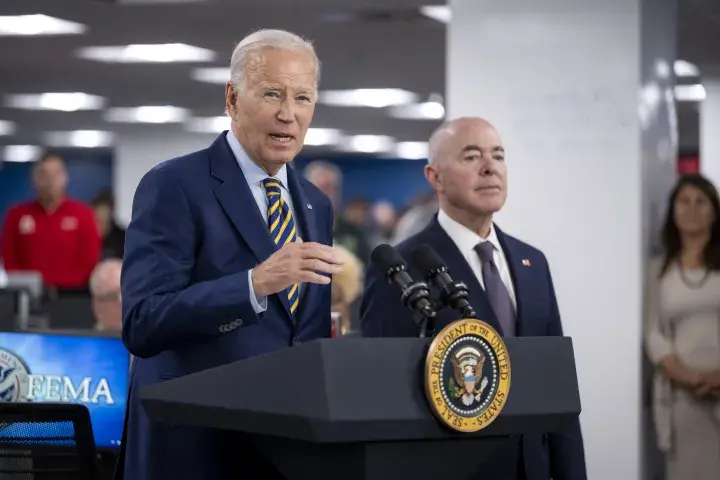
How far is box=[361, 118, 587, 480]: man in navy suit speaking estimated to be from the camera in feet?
10.1

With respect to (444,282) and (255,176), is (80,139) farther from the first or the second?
(444,282)

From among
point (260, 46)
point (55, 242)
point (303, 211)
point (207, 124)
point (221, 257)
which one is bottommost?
point (221, 257)

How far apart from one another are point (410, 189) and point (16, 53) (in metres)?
14.8

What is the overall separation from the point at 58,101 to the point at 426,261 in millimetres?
15536

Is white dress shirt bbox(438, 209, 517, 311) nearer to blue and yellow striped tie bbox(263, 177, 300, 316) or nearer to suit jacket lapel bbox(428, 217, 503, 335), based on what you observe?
suit jacket lapel bbox(428, 217, 503, 335)

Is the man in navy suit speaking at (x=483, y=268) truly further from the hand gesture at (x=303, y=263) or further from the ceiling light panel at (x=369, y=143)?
the ceiling light panel at (x=369, y=143)

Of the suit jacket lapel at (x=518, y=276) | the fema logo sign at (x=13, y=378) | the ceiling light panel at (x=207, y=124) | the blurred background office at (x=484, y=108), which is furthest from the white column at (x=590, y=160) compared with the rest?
the ceiling light panel at (x=207, y=124)

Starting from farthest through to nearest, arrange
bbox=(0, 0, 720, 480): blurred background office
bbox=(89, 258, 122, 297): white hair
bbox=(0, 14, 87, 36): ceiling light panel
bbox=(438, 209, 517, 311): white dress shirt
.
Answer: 1. bbox=(0, 14, 87, 36): ceiling light panel
2. bbox=(0, 0, 720, 480): blurred background office
3. bbox=(89, 258, 122, 297): white hair
4. bbox=(438, 209, 517, 311): white dress shirt

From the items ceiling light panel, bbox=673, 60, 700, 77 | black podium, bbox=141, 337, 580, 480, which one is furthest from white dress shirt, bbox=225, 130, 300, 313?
ceiling light panel, bbox=673, 60, 700, 77

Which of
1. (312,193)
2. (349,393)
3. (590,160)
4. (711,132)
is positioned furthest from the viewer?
(711,132)

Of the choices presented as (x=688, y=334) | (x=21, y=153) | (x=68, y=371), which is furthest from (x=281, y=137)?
(x=21, y=153)

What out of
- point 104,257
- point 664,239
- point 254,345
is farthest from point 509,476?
point 104,257

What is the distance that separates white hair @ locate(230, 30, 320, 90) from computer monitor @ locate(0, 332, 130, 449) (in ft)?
5.09

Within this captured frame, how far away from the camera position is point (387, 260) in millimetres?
2027
